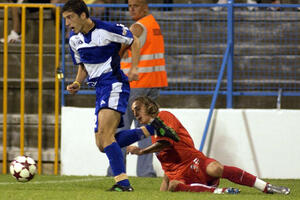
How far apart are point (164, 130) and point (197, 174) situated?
49 centimetres

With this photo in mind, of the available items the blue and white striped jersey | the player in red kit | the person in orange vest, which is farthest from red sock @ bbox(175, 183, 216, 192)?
the person in orange vest

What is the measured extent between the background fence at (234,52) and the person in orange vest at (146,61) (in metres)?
0.55

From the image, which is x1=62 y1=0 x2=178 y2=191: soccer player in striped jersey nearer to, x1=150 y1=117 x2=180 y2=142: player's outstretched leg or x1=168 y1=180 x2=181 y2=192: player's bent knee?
x1=150 y1=117 x2=180 y2=142: player's outstretched leg

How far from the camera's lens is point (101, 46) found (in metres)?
7.36

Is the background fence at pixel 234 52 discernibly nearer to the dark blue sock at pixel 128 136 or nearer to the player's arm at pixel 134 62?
the player's arm at pixel 134 62

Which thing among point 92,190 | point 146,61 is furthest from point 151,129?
point 146,61

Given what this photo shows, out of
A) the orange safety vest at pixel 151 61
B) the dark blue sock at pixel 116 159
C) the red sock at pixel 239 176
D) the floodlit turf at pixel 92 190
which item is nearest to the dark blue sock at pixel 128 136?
the dark blue sock at pixel 116 159

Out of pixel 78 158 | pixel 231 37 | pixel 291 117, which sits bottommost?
pixel 78 158

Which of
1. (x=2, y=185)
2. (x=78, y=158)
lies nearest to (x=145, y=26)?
(x=78, y=158)

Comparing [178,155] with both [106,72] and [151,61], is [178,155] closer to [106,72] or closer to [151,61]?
[106,72]

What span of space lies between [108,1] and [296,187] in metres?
4.54

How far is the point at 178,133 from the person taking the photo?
738cm

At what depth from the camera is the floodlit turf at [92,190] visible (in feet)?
20.9

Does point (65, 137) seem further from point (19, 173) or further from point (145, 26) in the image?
point (19, 173)
